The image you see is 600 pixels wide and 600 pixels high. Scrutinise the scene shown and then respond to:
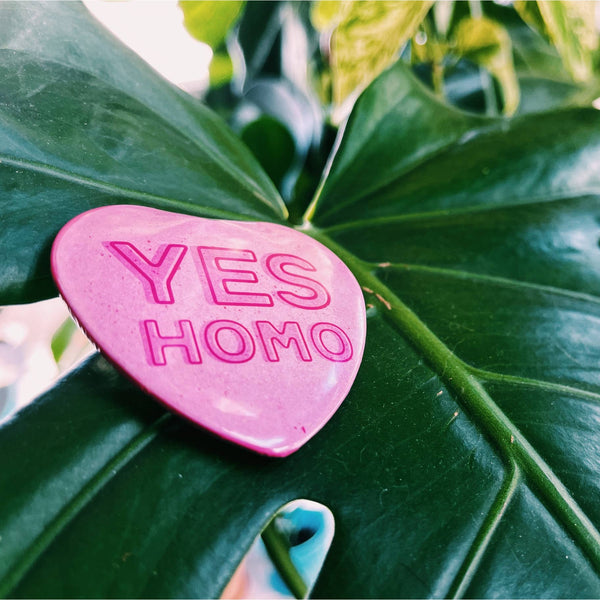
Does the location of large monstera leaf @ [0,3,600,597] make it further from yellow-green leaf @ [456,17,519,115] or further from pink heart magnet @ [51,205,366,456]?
yellow-green leaf @ [456,17,519,115]

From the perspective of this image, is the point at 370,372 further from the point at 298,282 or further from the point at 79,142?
the point at 79,142

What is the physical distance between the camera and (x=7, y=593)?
0.30 meters

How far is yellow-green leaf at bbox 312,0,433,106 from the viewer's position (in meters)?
0.65

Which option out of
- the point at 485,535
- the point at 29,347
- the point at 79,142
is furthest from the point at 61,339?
the point at 485,535

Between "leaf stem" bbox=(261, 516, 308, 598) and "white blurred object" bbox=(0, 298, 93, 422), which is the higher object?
"leaf stem" bbox=(261, 516, 308, 598)

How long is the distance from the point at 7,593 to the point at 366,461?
22cm

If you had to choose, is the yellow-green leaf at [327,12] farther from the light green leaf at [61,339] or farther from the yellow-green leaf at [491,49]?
the light green leaf at [61,339]

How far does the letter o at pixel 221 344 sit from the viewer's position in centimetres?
37

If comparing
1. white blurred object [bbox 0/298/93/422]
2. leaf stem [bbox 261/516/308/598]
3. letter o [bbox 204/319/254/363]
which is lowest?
white blurred object [bbox 0/298/93/422]

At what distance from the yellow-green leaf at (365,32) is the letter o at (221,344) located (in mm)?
441

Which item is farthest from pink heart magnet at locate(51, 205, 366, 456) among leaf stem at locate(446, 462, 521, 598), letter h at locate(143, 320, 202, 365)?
leaf stem at locate(446, 462, 521, 598)

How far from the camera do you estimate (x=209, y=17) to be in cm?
79

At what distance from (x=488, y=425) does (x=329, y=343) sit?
0.45 feet

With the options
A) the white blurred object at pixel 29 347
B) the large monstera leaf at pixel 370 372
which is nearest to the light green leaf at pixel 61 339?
the white blurred object at pixel 29 347
